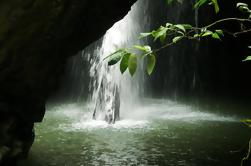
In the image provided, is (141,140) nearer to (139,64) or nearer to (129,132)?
(129,132)

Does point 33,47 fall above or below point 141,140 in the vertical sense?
above

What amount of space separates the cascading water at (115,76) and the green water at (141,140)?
514 millimetres

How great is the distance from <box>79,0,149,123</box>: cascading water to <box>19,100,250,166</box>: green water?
0.51 m

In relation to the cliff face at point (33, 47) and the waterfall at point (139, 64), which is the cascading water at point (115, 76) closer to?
the waterfall at point (139, 64)

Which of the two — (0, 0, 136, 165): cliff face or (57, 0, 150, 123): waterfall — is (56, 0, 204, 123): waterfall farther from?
(0, 0, 136, 165): cliff face

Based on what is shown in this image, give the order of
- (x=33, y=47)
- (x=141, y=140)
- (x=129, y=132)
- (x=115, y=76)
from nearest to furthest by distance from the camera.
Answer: (x=33, y=47)
(x=141, y=140)
(x=129, y=132)
(x=115, y=76)

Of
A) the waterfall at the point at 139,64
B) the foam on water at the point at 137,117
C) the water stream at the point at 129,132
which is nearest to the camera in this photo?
the water stream at the point at 129,132

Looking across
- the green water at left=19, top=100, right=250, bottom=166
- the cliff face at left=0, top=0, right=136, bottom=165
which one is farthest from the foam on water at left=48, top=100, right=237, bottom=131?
the cliff face at left=0, top=0, right=136, bottom=165

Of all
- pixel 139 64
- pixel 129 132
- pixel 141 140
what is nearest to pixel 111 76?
pixel 129 132

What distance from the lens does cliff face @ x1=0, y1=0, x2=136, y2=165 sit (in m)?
4.80

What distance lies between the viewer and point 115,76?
13297 millimetres

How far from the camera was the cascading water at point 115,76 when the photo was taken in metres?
12.1

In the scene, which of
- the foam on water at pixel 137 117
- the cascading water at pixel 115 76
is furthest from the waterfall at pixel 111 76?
the foam on water at pixel 137 117

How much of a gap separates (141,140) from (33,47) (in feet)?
13.4
